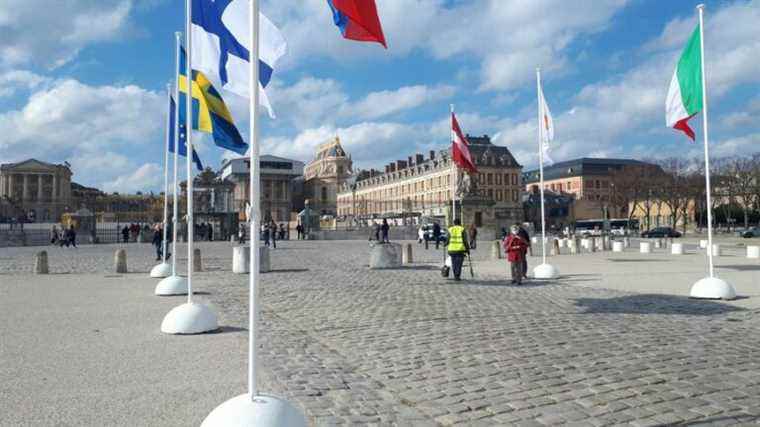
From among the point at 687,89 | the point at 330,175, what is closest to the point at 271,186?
the point at 330,175

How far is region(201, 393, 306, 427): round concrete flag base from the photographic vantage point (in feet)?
13.4

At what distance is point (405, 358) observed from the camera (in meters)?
7.04

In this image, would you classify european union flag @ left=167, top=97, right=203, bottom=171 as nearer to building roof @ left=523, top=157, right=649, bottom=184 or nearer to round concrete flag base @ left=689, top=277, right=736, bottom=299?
round concrete flag base @ left=689, top=277, right=736, bottom=299

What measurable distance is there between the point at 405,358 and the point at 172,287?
26.7ft

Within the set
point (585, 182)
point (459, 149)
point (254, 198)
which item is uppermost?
point (585, 182)

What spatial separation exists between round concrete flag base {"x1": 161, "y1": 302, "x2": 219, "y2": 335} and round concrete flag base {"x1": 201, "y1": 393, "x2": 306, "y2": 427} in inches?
186

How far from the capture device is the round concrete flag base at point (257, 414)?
4098mm

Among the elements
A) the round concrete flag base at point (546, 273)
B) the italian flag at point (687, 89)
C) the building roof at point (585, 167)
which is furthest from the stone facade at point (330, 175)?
the italian flag at point (687, 89)

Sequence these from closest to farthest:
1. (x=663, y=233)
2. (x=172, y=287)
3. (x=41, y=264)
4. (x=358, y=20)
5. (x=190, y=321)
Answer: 1. (x=358, y=20)
2. (x=190, y=321)
3. (x=172, y=287)
4. (x=41, y=264)
5. (x=663, y=233)

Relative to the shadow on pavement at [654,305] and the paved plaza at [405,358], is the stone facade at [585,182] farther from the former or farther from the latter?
the paved plaza at [405,358]

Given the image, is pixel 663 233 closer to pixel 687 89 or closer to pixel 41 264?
pixel 687 89

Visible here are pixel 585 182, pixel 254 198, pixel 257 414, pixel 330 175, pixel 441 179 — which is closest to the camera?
pixel 257 414

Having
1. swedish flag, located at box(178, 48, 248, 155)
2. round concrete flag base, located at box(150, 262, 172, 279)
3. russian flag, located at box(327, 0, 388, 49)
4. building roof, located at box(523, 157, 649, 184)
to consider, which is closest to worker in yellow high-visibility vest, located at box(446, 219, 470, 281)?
swedish flag, located at box(178, 48, 248, 155)

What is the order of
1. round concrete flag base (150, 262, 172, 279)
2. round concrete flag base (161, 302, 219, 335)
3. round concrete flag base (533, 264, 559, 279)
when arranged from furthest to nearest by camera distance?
round concrete flag base (150, 262, 172, 279) → round concrete flag base (533, 264, 559, 279) → round concrete flag base (161, 302, 219, 335)
